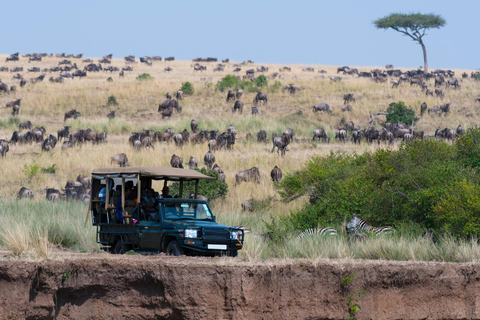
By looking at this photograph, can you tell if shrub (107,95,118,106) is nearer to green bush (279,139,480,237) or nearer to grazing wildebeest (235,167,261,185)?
grazing wildebeest (235,167,261,185)

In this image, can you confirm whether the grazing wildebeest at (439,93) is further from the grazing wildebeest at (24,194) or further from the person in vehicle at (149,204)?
the person in vehicle at (149,204)

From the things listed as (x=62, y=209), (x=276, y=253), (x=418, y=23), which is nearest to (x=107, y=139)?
(x=62, y=209)

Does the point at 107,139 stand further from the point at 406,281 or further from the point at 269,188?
the point at 406,281

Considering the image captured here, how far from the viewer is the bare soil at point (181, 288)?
11.2m

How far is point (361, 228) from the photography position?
662 inches

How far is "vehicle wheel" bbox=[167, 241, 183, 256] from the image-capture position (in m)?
12.7

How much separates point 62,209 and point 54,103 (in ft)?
103

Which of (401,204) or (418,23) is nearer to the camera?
(401,204)

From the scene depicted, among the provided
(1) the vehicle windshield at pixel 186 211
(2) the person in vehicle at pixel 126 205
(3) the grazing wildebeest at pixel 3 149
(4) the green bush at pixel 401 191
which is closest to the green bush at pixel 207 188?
(4) the green bush at pixel 401 191

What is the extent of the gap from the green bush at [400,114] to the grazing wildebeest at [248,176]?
63.9ft

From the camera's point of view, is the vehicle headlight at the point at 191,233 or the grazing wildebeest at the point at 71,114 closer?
the vehicle headlight at the point at 191,233

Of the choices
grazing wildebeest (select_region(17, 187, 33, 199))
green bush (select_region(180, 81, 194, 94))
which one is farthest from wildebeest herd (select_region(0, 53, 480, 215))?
grazing wildebeest (select_region(17, 187, 33, 199))

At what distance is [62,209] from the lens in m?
20.7

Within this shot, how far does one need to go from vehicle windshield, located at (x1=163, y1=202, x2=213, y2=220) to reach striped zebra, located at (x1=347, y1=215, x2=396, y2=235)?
4.01 metres
